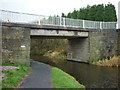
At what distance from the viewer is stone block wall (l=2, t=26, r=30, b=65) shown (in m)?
15.3

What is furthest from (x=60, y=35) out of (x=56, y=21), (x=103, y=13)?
(x=103, y=13)

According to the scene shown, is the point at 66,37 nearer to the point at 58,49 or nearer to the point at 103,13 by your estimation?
the point at 103,13

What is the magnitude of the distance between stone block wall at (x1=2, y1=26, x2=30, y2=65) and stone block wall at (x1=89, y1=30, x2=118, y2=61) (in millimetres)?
8815

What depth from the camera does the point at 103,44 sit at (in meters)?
22.2

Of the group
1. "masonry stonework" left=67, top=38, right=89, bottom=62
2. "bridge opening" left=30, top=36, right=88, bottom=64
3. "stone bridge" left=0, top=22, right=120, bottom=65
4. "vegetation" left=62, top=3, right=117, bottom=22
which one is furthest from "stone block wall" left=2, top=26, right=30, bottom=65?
"vegetation" left=62, top=3, right=117, bottom=22

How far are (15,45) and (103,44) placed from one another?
11431mm

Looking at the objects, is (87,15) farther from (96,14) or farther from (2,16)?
(2,16)

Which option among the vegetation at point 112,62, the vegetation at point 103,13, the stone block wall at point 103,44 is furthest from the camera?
the vegetation at point 103,13

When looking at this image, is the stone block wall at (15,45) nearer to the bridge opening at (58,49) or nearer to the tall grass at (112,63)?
the bridge opening at (58,49)

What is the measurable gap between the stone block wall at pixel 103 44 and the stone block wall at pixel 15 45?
28.9 feet

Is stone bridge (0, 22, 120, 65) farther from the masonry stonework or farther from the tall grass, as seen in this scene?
the tall grass

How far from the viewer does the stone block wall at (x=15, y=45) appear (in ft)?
50.1

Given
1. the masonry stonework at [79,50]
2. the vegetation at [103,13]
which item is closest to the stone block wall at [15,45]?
the masonry stonework at [79,50]

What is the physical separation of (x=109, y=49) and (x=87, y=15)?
36.8 feet
